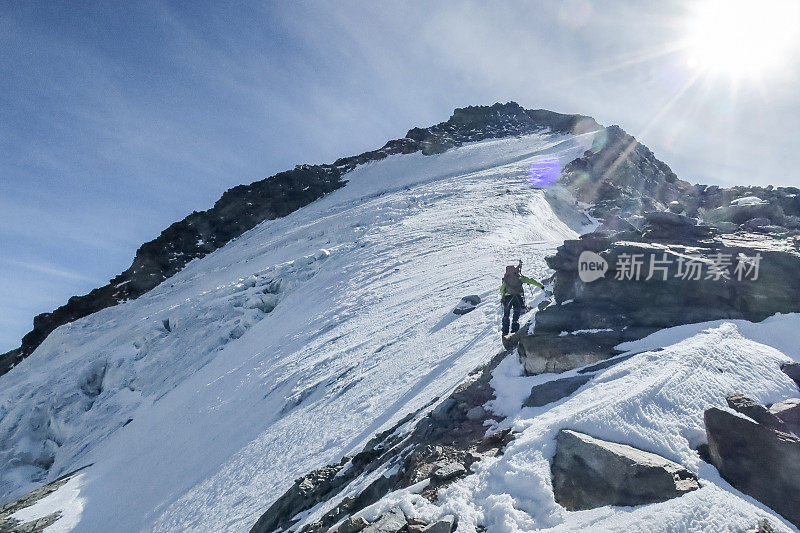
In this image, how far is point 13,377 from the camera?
28.5 m

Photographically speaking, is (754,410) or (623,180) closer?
(754,410)

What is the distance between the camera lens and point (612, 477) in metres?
4.93

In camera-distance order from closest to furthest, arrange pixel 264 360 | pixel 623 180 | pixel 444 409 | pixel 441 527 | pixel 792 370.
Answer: pixel 441 527, pixel 792 370, pixel 444 409, pixel 264 360, pixel 623 180

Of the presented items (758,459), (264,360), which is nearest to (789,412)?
(758,459)

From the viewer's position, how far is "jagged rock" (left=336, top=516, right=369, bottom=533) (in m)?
5.18

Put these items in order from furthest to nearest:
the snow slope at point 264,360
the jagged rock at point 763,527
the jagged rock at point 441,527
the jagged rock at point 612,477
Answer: the snow slope at point 264,360 → the jagged rock at point 612,477 → the jagged rock at point 441,527 → the jagged rock at point 763,527

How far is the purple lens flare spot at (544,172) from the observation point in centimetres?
3975

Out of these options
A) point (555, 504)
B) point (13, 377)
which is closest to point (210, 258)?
point (13, 377)

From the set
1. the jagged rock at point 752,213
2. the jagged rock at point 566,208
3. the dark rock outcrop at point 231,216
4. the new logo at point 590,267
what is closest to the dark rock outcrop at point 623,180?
the jagged rock at point 566,208

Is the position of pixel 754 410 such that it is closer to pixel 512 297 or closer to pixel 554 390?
pixel 554 390

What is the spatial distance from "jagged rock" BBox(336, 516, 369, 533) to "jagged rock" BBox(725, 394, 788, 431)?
15.3ft

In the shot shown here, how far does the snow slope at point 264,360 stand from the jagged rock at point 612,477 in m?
4.54

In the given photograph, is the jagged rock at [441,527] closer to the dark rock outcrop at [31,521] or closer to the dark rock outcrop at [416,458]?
the dark rock outcrop at [416,458]

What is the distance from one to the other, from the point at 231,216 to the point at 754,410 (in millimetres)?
52674
